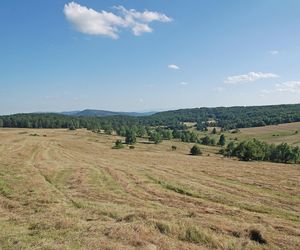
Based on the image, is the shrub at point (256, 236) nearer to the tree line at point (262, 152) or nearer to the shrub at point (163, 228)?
the shrub at point (163, 228)

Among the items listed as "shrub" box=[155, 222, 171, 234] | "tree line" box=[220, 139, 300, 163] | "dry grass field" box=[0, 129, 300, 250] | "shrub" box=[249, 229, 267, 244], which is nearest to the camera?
"dry grass field" box=[0, 129, 300, 250]

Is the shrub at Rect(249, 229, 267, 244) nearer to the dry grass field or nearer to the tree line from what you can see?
the dry grass field

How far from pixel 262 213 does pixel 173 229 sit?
7.83 meters

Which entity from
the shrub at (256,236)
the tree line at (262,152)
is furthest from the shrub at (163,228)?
the tree line at (262,152)

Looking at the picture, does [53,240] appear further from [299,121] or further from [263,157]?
[299,121]

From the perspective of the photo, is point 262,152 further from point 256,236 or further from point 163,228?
point 163,228

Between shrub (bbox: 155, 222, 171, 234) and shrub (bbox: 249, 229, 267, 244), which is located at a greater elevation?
shrub (bbox: 155, 222, 171, 234)

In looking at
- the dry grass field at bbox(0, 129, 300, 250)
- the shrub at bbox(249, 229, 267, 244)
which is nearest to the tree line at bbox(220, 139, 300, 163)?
the dry grass field at bbox(0, 129, 300, 250)

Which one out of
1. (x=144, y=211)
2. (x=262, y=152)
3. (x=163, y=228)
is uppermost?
(x=163, y=228)

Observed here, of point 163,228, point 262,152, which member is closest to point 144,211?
point 163,228

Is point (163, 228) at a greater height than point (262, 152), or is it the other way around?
point (163, 228)

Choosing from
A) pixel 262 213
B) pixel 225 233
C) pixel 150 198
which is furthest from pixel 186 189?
pixel 225 233

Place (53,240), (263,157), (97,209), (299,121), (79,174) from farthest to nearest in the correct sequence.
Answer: (299,121) < (263,157) < (79,174) < (97,209) < (53,240)

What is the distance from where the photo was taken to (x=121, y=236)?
36.6 feet
